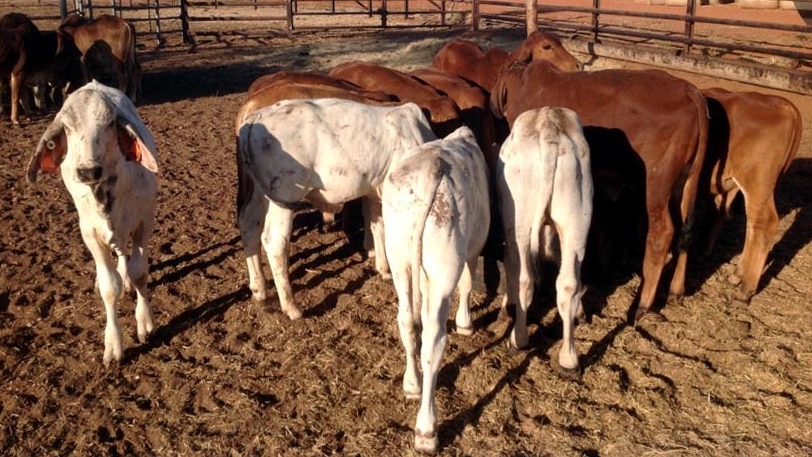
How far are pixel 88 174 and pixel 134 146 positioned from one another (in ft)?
1.65

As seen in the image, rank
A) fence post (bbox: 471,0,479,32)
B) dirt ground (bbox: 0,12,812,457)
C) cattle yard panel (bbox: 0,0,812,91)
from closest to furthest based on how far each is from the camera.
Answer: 1. dirt ground (bbox: 0,12,812,457)
2. cattle yard panel (bbox: 0,0,812,91)
3. fence post (bbox: 471,0,479,32)

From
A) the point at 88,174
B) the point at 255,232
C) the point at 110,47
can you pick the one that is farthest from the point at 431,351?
the point at 110,47

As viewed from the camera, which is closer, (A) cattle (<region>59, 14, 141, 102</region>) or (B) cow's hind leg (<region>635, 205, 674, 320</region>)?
(B) cow's hind leg (<region>635, 205, 674, 320</region>)

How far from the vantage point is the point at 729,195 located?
21.2 feet

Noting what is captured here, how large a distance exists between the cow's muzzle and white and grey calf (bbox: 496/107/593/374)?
2484 mm

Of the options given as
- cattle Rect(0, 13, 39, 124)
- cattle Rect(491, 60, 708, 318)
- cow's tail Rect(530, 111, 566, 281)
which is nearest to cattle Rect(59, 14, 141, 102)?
cattle Rect(0, 13, 39, 124)

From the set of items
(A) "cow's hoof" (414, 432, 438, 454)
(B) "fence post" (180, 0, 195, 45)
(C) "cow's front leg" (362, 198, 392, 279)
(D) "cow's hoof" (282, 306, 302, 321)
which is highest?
(B) "fence post" (180, 0, 195, 45)

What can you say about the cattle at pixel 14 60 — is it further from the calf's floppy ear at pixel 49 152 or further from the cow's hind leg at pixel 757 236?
the cow's hind leg at pixel 757 236

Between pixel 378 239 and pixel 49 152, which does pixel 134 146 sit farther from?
pixel 378 239

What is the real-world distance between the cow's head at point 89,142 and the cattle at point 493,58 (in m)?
4.80

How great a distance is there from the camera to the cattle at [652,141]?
5.46m

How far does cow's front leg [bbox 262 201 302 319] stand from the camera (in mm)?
5430

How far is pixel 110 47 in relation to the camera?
45.2 ft

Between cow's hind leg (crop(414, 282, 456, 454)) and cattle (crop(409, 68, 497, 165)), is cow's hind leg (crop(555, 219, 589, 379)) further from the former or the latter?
cattle (crop(409, 68, 497, 165))
